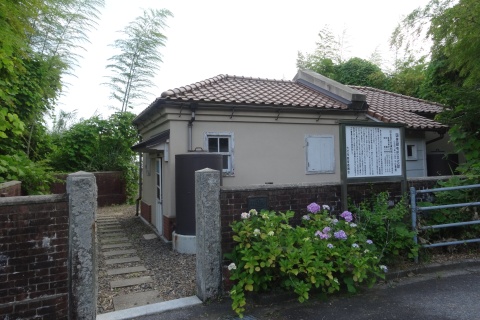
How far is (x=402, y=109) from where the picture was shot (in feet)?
36.8

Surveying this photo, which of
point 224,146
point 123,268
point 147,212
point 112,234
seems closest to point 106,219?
point 147,212

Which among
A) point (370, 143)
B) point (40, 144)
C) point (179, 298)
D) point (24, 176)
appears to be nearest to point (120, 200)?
point (40, 144)

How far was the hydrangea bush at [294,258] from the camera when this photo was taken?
373 centimetres

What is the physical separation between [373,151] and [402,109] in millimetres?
7200

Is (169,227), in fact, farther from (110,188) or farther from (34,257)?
(110,188)

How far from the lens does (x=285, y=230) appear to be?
4.23 metres

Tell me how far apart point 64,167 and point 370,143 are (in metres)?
13.6

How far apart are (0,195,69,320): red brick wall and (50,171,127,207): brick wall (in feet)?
37.2

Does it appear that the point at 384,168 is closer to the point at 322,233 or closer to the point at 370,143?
the point at 370,143

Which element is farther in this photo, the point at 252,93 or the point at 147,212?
the point at 147,212

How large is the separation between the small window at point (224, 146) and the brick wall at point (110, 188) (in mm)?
8419

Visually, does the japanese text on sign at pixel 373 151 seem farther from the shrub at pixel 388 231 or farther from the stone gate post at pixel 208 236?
the stone gate post at pixel 208 236

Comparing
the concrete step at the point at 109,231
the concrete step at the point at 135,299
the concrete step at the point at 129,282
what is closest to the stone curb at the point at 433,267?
the concrete step at the point at 135,299

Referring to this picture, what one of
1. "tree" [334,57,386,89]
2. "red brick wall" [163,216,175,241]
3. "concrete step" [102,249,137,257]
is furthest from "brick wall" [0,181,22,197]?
"tree" [334,57,386,89]
